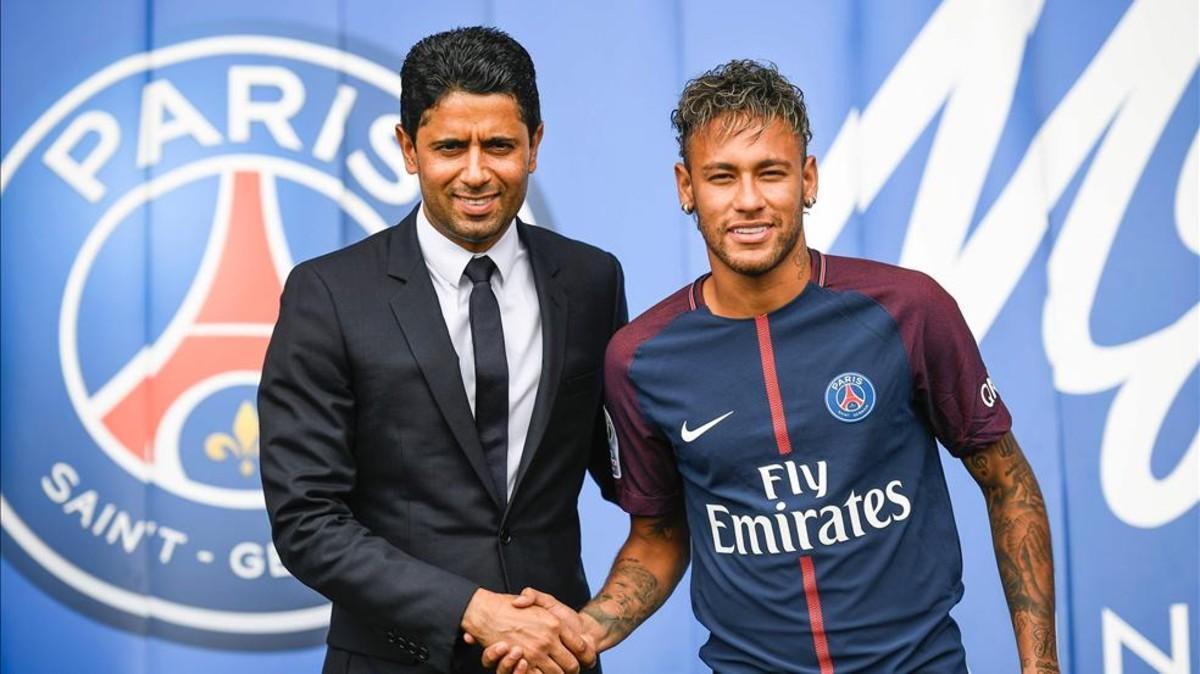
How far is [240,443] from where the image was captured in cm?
268

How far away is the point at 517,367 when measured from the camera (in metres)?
1.75

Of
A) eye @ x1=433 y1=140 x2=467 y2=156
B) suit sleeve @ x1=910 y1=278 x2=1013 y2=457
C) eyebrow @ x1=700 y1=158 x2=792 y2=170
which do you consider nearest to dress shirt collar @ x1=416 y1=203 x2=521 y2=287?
eye @ x1=433 y1=140 x2=467 y2=156

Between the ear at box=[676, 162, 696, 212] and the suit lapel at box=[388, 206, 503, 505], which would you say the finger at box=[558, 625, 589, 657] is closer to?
the suit lapel at box=[388, 206, 503, 505]

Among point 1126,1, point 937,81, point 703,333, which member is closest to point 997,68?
point 937,81

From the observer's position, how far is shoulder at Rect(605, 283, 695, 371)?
171 centimetres

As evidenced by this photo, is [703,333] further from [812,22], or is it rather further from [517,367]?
[812,22]

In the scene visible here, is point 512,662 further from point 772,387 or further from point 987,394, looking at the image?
point 987,394

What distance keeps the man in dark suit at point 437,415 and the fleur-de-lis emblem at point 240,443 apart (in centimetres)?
97

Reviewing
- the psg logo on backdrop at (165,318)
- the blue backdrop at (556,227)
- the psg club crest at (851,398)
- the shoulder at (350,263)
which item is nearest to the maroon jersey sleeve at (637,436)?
the psg club crest at (851,398)

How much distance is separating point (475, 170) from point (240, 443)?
121cm

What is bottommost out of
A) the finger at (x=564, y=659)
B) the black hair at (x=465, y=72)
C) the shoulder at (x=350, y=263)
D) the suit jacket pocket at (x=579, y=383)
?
the finger at (x=564, y=659)

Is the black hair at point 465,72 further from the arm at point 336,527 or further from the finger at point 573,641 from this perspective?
the finger at point 573,641

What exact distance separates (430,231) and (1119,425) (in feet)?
5.09

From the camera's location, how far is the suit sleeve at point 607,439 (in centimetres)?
184
